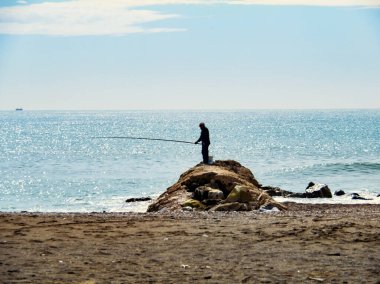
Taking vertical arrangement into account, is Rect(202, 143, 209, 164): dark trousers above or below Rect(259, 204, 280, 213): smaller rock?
above

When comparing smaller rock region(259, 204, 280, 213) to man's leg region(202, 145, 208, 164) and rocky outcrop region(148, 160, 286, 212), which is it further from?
man's leg region(202, 145, 208, 164)

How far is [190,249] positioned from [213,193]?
30.6 feet

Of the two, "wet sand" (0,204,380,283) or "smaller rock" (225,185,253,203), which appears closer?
"wet sand" (0,204,380,283)

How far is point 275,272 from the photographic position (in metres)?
10.1

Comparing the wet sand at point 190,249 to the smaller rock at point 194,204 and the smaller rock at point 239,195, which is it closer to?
the smaller rock at point 239,195

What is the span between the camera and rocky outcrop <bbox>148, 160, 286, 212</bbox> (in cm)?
1991

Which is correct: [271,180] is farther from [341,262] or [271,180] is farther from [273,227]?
[341,262]

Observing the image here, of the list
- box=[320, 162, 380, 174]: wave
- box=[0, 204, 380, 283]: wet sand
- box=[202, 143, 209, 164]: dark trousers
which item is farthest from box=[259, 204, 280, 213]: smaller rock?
box=[320, 162, 380, 174]: wave

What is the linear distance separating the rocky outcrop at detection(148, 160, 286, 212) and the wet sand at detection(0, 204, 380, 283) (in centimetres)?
430

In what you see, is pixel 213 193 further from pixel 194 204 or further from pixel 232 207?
Answer: pixel 232 207

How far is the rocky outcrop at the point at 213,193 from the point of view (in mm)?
19906

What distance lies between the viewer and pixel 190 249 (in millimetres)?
11766

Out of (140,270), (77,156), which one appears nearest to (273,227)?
(140,270)

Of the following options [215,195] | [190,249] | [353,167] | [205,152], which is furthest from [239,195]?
[353,167]
